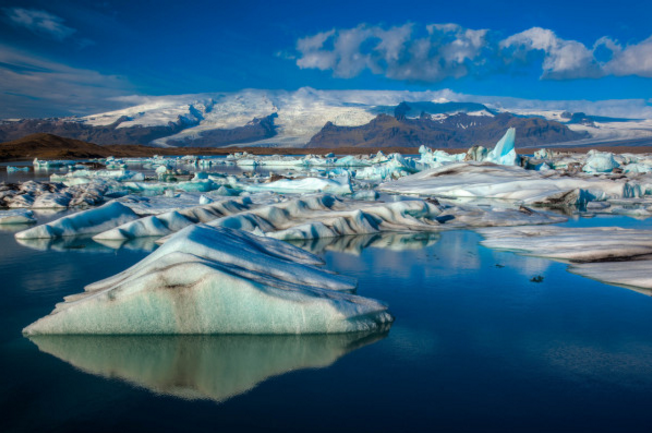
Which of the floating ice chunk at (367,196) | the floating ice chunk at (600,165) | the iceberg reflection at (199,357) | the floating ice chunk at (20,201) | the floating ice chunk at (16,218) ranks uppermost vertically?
the floating ice chunk at (600,165)

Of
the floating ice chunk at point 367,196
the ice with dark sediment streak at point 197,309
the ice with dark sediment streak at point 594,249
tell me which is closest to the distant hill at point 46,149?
the floating ice chunk at point 367,196

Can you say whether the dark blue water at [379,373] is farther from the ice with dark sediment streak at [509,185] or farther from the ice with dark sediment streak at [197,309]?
the ice with dark sediment streak at [509,185]

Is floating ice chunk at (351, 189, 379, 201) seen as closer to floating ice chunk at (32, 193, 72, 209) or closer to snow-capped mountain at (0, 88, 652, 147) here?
floating ice chunk at (32, 193, 72, 209)

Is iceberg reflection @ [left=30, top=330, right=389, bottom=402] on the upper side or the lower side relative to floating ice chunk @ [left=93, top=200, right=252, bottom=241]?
lower

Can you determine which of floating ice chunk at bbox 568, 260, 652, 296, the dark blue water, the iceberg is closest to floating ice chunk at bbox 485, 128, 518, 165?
the iceberg

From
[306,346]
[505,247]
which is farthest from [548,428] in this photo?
[505,247]

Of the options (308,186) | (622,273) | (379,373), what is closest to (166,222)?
(379,373)
